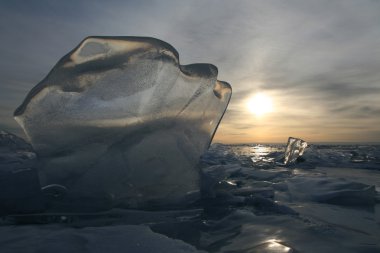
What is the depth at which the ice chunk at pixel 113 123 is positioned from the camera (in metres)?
2.45

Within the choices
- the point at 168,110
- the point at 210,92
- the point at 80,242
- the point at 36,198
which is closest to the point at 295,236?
the point at 80,242

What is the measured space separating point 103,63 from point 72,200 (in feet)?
4.13

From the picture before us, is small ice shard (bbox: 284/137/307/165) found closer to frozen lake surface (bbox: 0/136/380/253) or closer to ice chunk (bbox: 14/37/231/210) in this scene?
frozen lake surface (bbox: 0/136/380/253)

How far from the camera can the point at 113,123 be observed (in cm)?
266

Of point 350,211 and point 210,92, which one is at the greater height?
point 210,92

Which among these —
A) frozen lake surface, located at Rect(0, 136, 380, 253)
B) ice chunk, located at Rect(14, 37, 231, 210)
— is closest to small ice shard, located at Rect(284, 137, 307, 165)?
frozen lake surface, located at Rect(0, 136, 380, 253)

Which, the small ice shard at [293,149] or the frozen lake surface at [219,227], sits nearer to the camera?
the frozen lake surface at [219,227]

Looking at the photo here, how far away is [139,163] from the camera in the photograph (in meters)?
2.67

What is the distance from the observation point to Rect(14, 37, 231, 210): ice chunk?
2449 mm

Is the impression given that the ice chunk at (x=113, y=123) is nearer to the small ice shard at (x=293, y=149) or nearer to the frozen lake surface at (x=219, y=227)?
the frozen lake surface at (x=219, y=227)

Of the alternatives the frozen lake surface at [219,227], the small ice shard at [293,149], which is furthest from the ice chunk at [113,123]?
the small ice shard at [293,149]

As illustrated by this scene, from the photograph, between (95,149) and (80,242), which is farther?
(95,149)

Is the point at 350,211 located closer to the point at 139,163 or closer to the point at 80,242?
the point at 139,163

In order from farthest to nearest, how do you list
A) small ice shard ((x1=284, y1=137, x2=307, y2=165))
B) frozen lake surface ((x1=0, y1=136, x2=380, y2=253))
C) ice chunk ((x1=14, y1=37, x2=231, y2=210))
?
1. small ice shard ((x1=284, y1=137, x2=307, y2=165))
2. ice chunk ((x1=14, y1=37, x2=231, y2=210))
3. frozen lake surface ((x1=0, y1=136, x2=380, y2=253))
